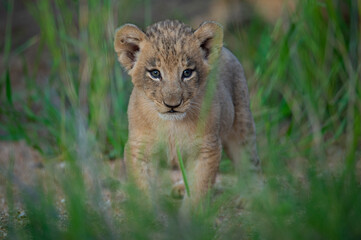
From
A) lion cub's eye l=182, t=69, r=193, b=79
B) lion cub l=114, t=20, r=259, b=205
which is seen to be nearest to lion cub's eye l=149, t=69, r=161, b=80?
lion cub l=114, t=20, r=259, b=205

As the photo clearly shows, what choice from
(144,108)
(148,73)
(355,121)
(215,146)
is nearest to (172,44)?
(148,73)

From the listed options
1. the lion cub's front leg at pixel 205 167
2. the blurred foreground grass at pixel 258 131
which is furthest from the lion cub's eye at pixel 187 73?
the blurred foreground grass at pixel 258 131

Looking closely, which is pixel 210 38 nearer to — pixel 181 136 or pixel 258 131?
pixel 181 136

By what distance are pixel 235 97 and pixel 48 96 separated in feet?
7.71

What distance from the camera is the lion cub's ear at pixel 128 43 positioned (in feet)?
12.0

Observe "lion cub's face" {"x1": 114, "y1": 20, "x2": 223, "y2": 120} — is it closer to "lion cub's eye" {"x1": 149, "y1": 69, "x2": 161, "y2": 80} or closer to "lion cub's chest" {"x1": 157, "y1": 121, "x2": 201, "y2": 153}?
"lion cub's eye" {"x1": 149, "y1": 69, "x2": 161, "y2": 80}

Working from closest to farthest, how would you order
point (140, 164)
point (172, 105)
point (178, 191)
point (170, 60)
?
point (172, 105) → point (170, 60) → point (140, 164) → point (178, 191)

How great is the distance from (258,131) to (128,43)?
2.16 metres

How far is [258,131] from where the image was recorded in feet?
17.9

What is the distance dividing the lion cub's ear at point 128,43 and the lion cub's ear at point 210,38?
1.31ft

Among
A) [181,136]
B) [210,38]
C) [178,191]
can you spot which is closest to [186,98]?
[181,136]

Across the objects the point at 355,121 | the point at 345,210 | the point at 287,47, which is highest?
the point at 287,47

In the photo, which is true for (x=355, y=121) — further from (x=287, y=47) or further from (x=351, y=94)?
(x=287, y=47)

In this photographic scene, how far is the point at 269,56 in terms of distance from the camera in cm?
531
